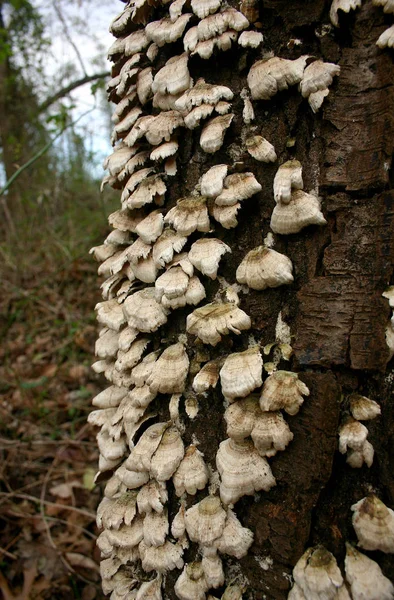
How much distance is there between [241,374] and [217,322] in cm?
18

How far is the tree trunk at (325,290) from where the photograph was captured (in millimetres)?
1216

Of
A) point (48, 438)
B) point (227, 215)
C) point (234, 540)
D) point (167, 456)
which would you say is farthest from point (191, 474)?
point (48, 438)

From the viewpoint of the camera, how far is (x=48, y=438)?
360cm

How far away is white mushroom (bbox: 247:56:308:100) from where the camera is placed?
1.27 metres

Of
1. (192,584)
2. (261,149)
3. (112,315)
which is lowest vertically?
(192,584)

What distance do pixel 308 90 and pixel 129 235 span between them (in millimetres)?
818

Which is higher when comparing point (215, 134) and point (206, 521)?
point (215, 134)

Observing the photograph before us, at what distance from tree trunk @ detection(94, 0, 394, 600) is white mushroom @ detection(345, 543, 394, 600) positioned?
38 millimetres

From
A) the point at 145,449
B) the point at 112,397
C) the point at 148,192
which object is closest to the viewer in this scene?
the point at 145,449

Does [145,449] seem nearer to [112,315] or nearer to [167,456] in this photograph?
[167,456]

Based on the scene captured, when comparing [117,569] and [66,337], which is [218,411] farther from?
[66,337]

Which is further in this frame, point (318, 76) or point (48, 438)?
point (48, 438)

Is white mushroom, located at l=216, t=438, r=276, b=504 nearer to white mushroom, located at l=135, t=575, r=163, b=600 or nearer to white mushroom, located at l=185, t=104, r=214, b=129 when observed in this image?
white mushroom, located at l=135, t=575, r=163, b=600

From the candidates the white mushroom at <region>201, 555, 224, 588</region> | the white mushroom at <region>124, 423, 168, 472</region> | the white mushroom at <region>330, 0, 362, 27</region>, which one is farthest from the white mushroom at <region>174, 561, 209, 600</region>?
the white mushroom at <region>330, 0, 362, 27</region>
